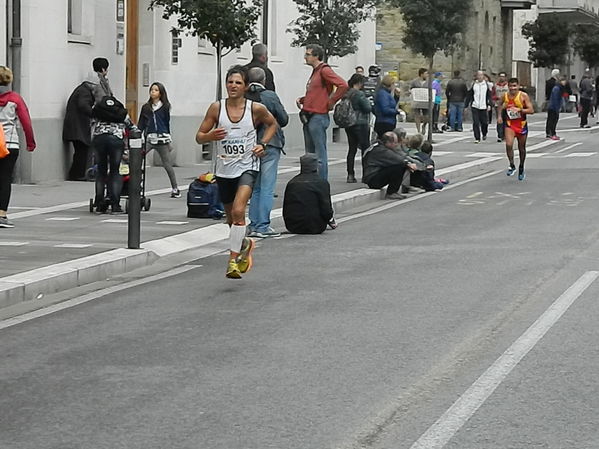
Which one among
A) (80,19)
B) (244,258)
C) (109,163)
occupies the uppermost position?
(80,19)

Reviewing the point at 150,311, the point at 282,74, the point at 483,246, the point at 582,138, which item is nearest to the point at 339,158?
the point at 282,74

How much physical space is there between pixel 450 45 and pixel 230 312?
28.8 meters

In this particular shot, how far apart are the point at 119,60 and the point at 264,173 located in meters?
10.3

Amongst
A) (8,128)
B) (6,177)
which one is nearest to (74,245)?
(6,177)

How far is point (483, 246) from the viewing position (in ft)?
50.9

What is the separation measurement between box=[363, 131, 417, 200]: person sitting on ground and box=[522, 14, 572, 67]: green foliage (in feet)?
149

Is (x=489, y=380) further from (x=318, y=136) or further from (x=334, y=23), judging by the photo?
(x=334, y=23)

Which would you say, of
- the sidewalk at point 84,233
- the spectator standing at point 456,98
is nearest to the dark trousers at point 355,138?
the sidewalk at point 84,233

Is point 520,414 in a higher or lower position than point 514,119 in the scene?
lower

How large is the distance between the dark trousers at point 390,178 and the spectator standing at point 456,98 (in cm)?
2146

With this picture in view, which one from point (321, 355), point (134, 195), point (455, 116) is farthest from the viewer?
point (455, 116)

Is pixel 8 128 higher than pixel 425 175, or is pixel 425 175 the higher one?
pixel 8 128

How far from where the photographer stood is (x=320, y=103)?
20.3 m

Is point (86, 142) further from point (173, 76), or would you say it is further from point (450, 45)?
point (450, 45)
